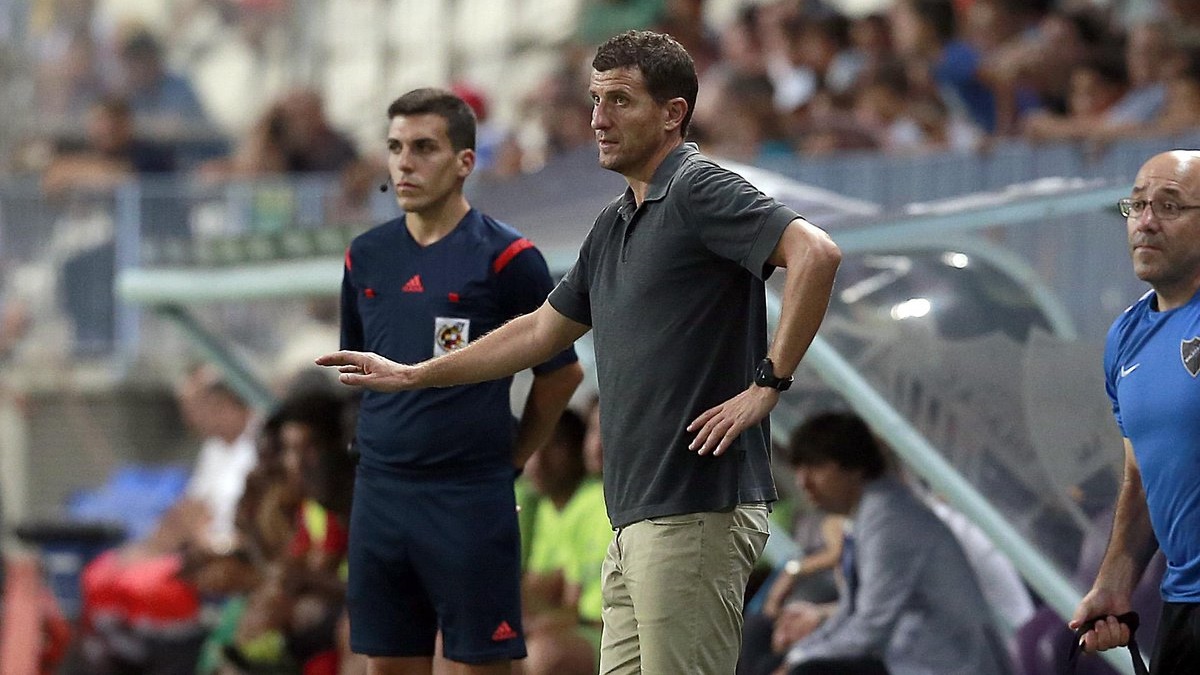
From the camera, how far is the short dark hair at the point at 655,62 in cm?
449

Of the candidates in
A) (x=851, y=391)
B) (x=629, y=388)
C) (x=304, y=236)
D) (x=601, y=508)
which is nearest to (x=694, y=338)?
(x=629, y=388)

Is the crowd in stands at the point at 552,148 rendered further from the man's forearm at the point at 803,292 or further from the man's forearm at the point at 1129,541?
the man's forearm at the point at 803,292

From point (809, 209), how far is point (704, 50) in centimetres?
581

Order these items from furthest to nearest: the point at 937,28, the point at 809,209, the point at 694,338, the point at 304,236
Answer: the point at 937,28
the point at 304,236
the point at 809,209
the point at 694,338

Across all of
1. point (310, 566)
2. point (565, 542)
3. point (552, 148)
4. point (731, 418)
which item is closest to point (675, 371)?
point (731, 418)

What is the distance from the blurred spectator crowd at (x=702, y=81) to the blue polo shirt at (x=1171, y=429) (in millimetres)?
3981

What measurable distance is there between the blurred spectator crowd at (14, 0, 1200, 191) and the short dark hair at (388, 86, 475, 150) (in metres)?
3.53

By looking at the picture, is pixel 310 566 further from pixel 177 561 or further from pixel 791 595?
pixel 791 595

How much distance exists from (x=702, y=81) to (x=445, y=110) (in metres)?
6.86

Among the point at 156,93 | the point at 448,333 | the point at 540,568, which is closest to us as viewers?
the point at 448,333

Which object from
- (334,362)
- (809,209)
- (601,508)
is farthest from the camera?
(601,508)

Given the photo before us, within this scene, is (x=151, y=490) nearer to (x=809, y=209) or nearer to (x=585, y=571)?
(x=585, y=571)

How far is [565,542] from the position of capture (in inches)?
308

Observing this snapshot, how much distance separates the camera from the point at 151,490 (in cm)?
1263
